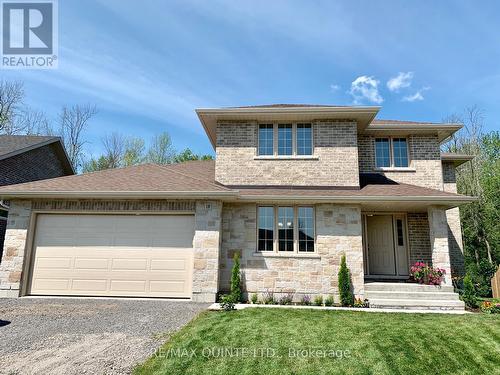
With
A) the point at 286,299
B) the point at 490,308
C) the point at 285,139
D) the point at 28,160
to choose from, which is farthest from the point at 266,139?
the point at 28,160

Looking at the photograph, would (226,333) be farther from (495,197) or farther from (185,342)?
(495,197)

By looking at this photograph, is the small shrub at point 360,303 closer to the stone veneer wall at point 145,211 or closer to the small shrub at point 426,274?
the small shrub at point 426,274

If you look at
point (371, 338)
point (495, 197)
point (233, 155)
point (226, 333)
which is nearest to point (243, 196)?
point (233, 155)

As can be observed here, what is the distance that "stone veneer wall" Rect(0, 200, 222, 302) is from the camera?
29.4 feet

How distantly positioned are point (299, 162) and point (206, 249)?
14.5 ft

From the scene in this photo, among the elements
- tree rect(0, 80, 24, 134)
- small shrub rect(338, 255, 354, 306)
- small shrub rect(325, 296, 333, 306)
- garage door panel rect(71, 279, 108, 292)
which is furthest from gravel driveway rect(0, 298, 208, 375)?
tree rect(0, 80, 24, 134)

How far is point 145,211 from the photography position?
31.4ft

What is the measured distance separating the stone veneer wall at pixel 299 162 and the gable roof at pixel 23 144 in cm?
1090

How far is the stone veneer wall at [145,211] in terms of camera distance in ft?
29.4

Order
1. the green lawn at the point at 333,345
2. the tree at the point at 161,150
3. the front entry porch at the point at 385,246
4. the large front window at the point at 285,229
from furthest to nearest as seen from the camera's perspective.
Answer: the tree at the point at 161,150 < the front entry porch at the point at 385,246 < the large front window at the point at 285,229 < the green lawn at the point at 333,345

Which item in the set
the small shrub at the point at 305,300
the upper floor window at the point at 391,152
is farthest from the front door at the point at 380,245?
the small shrub at the point at 305,300

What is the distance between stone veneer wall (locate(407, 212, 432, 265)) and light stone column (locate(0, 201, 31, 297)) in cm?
1276

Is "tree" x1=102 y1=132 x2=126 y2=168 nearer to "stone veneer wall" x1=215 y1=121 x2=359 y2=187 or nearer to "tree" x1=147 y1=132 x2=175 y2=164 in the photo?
"tree" x1=147 y1=132 x2=175 y2=164

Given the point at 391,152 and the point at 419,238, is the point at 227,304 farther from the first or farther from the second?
the point at 391,152
